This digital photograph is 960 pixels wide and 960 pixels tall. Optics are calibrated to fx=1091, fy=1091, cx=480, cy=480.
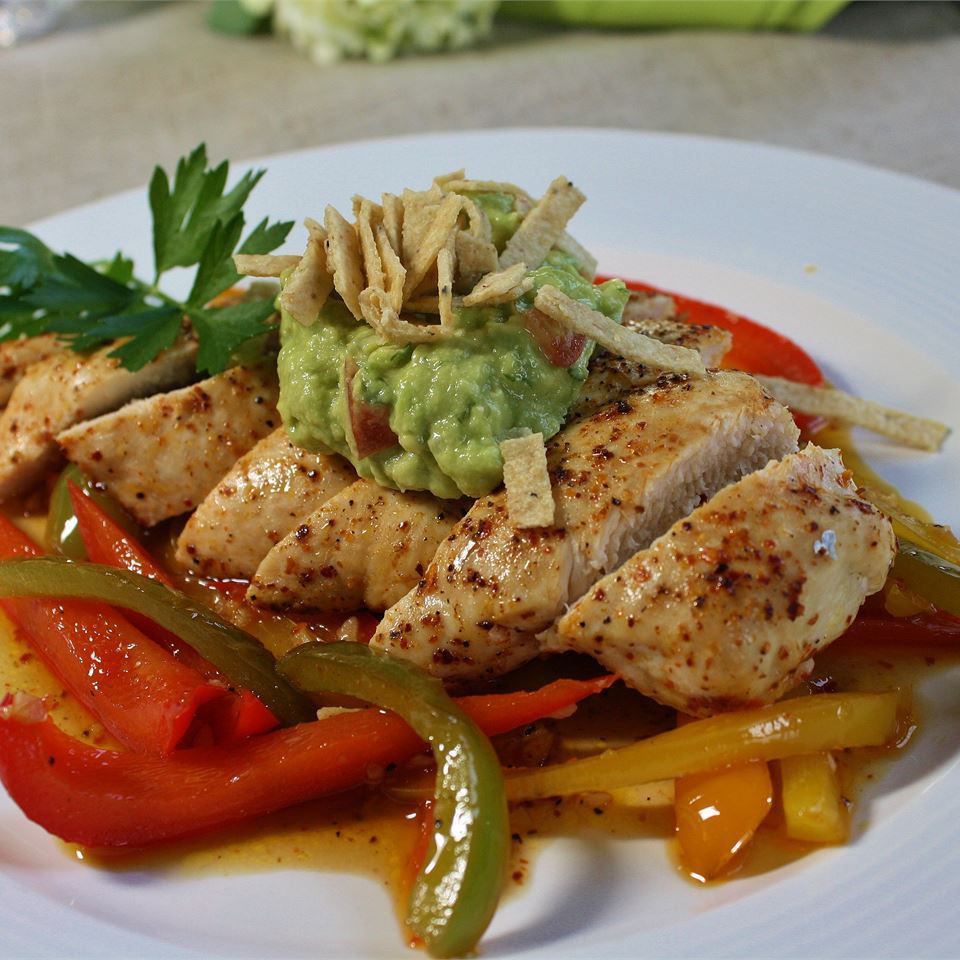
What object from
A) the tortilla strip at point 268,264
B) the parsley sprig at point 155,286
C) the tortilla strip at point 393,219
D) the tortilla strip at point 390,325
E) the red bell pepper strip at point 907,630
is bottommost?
the red bell pepper strip at point 907,630

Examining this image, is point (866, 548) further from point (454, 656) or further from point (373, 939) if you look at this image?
point (373, 939)

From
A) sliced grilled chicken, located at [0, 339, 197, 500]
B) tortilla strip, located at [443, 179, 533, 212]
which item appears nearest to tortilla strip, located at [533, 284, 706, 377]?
tortilla strip, located at [443, 179, 533, 212]

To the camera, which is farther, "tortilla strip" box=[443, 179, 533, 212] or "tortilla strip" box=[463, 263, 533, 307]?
"tortilla strip" box=[443, 179, 533, 212]

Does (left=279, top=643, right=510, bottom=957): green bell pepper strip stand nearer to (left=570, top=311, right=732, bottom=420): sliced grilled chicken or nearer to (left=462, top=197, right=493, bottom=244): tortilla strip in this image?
(left=570, top=311, right=732, bottom=420): sliced grilled chicken

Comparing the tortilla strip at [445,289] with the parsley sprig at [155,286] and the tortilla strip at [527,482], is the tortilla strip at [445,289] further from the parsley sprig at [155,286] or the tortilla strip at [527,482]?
the parsley sprig at [155,286]

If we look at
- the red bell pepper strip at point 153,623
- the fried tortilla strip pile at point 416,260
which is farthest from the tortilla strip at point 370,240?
the red bell pepper strip at point 153,623
